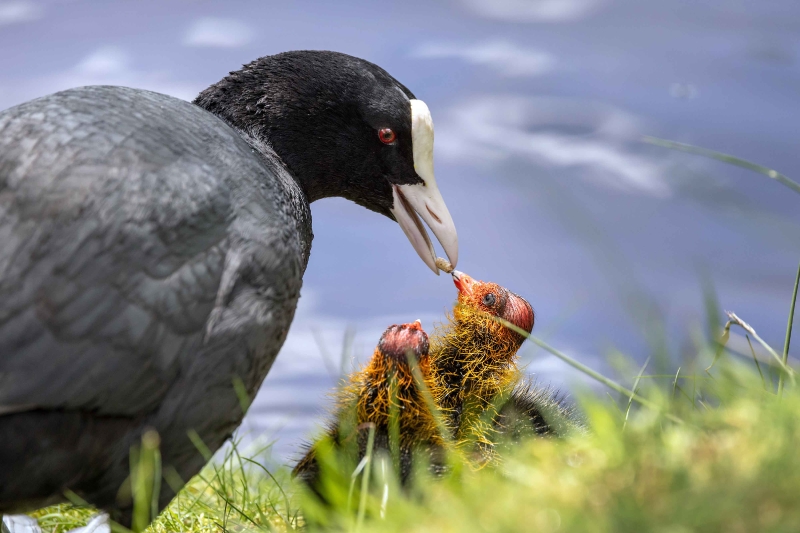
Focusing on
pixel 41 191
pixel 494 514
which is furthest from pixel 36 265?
pixel 494 514

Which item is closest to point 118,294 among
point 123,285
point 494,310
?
point 123,285

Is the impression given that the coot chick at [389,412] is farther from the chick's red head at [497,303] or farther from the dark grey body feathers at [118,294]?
the chick's red head at [497,303]

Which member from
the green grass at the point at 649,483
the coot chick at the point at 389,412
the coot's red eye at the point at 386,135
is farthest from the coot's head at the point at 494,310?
the green grass at the point at 649,483

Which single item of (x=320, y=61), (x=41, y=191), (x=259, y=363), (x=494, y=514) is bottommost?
(x=259, y=363)

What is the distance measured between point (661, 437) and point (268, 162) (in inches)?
81.7

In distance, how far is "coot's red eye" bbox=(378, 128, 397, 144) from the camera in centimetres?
341

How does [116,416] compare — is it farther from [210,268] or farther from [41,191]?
[41,191]

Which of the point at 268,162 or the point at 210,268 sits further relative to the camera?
the point at 268,162

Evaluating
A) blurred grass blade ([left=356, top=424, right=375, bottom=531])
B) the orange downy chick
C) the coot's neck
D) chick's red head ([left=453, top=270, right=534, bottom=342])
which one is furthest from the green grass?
the coot's neck

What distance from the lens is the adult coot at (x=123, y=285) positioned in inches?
84.4

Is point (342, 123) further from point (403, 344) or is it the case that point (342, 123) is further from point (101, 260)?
point (101, 260)

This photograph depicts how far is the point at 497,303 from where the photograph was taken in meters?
3.32

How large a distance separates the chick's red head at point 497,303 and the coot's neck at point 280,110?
2.83 feet

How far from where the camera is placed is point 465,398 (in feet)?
10.5
